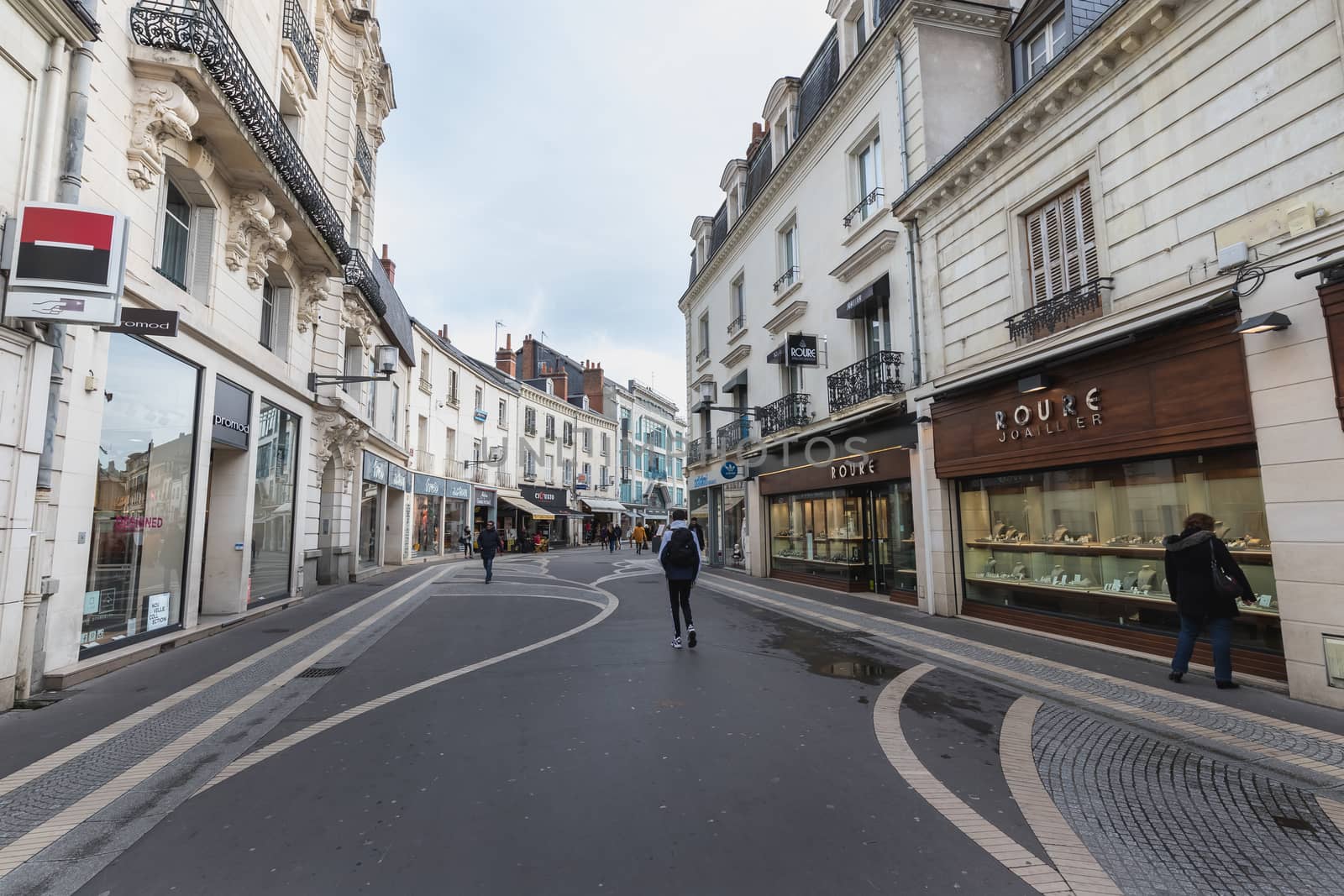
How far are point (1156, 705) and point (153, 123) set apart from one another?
11.6 meters

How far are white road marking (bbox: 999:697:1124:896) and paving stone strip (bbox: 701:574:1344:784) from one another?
1.06 metres

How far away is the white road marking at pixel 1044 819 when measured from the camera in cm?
279

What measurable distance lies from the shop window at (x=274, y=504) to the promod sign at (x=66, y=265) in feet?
19.2

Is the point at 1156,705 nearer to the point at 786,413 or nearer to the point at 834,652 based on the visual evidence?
the point at 834,652

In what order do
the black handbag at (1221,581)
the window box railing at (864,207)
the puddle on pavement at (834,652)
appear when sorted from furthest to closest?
the window box railing at (864,207)
the puddle on pavement at (834,652)
the black handbag at (1221,581)

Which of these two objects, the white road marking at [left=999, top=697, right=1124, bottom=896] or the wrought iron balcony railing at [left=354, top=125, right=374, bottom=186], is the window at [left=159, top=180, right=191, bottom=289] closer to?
the wrought iron balcony railing at [left=354, top=125, right=374, bottom=186]

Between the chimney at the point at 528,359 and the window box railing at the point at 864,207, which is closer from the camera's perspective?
the window box railing at the point at 864,207

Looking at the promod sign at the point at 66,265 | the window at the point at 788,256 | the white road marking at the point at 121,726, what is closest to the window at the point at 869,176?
the window at the point at 788,256

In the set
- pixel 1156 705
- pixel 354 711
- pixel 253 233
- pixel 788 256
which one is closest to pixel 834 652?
pixel 1156 705

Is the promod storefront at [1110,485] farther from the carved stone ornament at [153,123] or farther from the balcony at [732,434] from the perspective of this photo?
the carved stone ornament at [153,123]

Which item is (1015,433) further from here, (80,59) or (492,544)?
(492,544)

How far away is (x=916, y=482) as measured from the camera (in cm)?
1136

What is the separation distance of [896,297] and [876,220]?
174 cm

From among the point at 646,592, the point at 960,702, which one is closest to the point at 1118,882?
the point at 960,702
